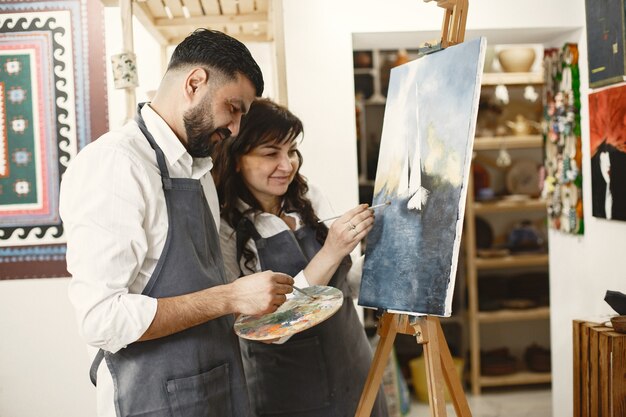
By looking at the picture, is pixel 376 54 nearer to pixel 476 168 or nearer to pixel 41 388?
pixel 476 168

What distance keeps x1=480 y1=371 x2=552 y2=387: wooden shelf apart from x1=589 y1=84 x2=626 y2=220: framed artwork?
1995mm

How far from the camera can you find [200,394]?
5.20 ft

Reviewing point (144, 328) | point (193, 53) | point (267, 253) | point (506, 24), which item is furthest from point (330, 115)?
point (144, 328)

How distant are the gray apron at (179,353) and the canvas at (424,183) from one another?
0.52m

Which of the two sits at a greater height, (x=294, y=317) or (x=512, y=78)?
(x=512, y=78)

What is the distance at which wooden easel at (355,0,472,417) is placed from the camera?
173 cm

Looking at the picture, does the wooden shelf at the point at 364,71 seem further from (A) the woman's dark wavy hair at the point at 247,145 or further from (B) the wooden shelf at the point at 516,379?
(A) the woman's dark wavy hair at the point at 247,145

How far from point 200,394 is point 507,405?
10.7 feet

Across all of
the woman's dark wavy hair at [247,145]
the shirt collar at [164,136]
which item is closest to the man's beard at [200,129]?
the shirt collar at [164,136]

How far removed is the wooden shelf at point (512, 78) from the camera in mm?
4289

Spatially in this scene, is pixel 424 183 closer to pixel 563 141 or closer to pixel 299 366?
pixel 299 366

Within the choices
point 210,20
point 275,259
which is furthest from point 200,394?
point 210,20

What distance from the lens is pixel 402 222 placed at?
6.25 ft

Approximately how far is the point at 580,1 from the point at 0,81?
265cm
